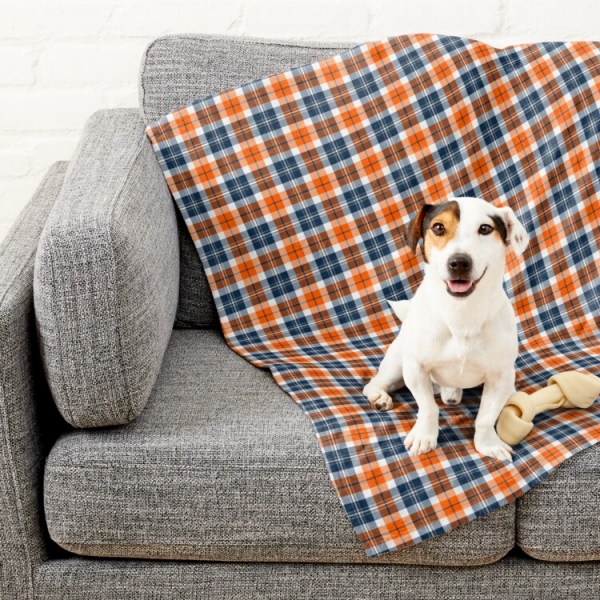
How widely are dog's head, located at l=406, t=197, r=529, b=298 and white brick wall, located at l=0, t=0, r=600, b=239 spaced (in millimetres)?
930

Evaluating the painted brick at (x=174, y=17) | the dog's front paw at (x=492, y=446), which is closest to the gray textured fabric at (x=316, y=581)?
the dog's front paw at (x=492, y=446)

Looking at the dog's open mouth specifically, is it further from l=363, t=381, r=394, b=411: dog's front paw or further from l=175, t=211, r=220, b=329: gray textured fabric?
l=175, t=211, r=220, b=329: gray textured fabric

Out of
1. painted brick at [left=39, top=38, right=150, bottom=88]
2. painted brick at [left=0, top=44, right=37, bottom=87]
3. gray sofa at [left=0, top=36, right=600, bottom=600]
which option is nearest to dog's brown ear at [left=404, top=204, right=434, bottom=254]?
gray sofa at [left=0, top=36, right=600, bottom=600]

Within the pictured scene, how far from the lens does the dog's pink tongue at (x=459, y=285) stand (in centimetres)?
134

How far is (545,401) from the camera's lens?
60.2 inches

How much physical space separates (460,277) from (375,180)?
0.60 meters

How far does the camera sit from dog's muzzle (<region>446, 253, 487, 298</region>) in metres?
1.32

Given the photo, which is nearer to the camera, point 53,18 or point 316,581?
point 316,581

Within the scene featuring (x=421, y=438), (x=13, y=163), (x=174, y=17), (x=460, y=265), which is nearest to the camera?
(x=460, y=265)

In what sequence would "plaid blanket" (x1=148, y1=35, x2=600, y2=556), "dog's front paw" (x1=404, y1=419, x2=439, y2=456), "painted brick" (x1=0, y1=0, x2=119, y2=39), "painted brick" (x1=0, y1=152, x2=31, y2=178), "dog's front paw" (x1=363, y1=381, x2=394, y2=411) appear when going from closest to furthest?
"dog's front paw" (x1=404, y1=419, x2=439, y2=456), "dog's front paw" (x1=363, y1=381, x2=394, y2=411), "plaid blanket" (x1=148, y1=35, x2=600, y2=556), "painted brick" (x1=0, y1=0, x2=119, y2=39), "painted brick" (x1=0, y1=152, x2=31, y2=178)

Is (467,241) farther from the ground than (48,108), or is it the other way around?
(467,241)

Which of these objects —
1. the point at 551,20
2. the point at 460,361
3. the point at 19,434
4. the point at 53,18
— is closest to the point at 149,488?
the point at 19,434

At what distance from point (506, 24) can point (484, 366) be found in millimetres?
1061

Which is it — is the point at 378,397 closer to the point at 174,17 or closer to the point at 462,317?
the point at 462,317
